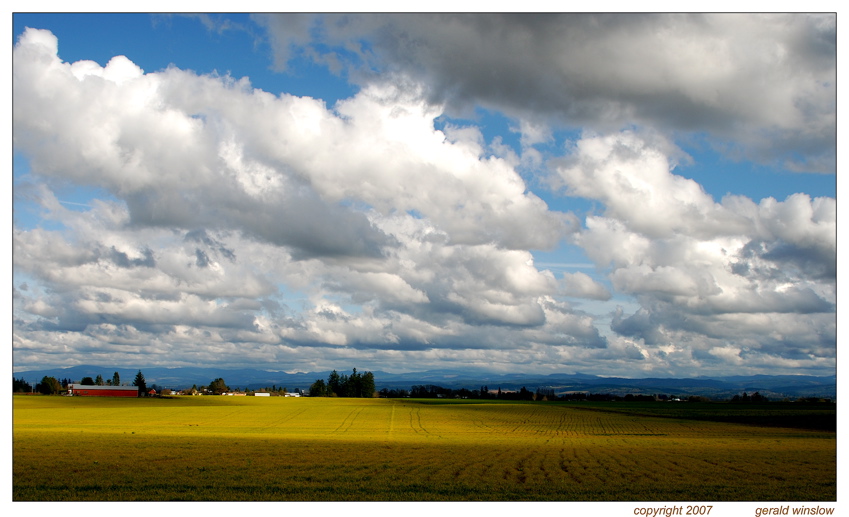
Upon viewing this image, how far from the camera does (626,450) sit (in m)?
49.0

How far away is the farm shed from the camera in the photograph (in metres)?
179

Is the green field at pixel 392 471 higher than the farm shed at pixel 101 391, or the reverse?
the green field at pixel 392 471

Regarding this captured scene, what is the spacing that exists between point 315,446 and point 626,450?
82.7 ft

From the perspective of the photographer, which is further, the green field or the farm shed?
the farm shed

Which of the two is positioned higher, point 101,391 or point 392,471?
point 392,471

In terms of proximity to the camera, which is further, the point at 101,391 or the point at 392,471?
the point at 101,391

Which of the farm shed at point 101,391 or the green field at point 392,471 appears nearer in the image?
the green field at point 392,471

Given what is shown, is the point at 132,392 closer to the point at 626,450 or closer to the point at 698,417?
the point at 698,417

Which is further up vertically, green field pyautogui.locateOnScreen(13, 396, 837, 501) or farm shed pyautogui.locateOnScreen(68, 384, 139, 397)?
green field pyautogui.locateOnScreen(13, 396, 837, 501)

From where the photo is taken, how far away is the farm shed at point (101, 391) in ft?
587

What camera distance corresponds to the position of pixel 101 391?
181125mm
